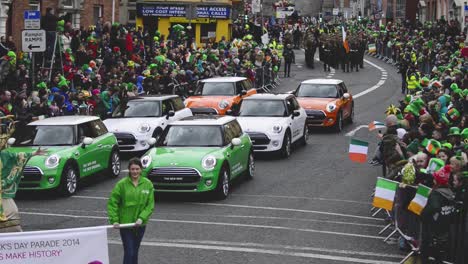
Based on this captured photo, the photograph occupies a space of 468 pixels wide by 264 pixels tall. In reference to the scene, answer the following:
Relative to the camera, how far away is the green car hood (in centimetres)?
1888

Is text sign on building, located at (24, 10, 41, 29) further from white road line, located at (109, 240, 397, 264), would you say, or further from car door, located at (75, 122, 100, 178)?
white road line, located at (109, 240, 397, 264)

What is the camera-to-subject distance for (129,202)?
469 inches

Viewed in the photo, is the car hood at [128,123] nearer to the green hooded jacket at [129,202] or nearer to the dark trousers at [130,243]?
the green hooded jacket at [129,202]

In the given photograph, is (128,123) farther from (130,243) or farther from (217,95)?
(130,243)

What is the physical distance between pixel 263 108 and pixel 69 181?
788cm

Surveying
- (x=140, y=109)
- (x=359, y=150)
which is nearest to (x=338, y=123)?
(x=140, y=109)

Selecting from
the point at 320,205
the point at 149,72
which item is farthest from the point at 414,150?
the point at 149,72

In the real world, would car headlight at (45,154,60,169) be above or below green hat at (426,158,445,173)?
below

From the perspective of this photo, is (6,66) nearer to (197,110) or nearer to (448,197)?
(197,110)

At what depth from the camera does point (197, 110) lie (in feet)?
96.1

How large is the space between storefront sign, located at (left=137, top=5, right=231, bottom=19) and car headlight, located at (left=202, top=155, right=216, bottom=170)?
3541 cm

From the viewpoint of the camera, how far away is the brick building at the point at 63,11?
3539 centimetres

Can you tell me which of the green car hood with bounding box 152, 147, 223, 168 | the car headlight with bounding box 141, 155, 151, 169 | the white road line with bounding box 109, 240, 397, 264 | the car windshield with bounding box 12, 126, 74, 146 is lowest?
the white road line with bounding box 109, 240, 397, 264

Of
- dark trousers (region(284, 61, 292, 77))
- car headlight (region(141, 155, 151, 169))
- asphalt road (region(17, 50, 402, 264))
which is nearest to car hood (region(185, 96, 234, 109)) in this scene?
asphalt road (region(17, 50, 402, 264))
